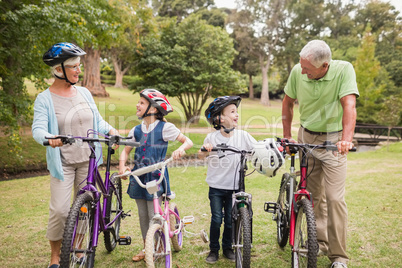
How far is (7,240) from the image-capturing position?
4082 mm

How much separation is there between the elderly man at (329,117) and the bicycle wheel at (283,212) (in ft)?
1.01

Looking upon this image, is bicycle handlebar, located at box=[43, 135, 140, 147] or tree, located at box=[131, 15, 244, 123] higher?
tree, located at box=[131, 15, 244, 123]

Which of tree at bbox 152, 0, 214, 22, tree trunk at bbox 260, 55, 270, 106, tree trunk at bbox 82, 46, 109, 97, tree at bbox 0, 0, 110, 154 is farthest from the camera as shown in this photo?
tree at bbox 152, 0, 214, 22

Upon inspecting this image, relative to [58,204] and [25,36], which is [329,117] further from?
[25,36]

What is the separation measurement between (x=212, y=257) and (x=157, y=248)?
0.94 metres

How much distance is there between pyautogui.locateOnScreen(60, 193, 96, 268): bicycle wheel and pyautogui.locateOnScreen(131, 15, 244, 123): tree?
1275 cm

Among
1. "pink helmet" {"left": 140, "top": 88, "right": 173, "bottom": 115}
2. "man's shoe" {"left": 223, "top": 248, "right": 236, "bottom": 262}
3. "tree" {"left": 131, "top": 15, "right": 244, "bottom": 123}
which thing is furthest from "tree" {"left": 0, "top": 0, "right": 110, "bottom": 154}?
"tree" {"left": 131, "top": 15, "right": 244, "bottom": 123}

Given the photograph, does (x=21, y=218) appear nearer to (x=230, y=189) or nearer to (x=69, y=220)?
(x=69, y=220)

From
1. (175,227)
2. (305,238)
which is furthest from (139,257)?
(305,238)

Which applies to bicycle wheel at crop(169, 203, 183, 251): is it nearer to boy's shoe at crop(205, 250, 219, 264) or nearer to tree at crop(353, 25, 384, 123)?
boy's shoe at crop(205, 250, 219, 264)

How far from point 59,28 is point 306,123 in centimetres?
632

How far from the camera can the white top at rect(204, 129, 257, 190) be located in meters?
3.35

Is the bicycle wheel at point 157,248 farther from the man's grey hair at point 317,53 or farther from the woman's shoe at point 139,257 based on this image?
the man's grey hair at point 317,53

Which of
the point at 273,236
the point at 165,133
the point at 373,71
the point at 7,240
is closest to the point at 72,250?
the point at 165,133
